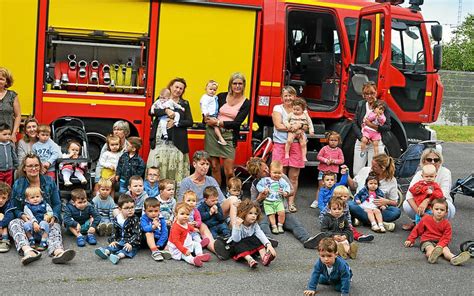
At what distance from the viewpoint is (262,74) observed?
10.5 metres

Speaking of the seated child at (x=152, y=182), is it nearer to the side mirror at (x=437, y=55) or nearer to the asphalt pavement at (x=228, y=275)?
the asphalt pavement at (x=228, y=275)

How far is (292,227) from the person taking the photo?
8.43 metres

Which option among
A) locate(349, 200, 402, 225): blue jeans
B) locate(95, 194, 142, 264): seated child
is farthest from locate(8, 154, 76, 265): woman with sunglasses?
locate(349, 200, 402, 225): blue jeans

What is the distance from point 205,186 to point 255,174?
78 centimetres

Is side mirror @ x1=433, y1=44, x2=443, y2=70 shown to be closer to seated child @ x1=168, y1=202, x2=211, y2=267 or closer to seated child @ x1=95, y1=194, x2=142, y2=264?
seated child @ x1=168, y1=202, x2=211, y2=267

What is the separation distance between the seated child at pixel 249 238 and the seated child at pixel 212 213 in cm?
72

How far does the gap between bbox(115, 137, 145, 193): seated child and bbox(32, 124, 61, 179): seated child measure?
787 mm

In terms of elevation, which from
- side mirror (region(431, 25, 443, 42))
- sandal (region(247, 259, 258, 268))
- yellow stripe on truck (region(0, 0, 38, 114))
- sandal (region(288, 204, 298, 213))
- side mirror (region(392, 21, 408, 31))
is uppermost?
side mirror (region(392, 21, 408, 31))

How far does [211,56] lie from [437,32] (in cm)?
333

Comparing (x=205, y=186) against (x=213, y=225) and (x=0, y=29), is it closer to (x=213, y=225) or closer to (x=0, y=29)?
(x=213, y=225)

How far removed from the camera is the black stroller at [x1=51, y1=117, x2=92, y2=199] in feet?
29.6

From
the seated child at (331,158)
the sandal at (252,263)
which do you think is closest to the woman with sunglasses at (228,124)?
the seated child at (331,158)

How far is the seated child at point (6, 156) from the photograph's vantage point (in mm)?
8242

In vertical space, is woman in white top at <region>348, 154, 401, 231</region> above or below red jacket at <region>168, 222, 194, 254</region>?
above
